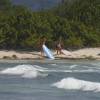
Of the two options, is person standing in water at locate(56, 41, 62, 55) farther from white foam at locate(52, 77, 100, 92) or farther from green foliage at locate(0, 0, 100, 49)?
white foam at locate(52, 77, 100, 92)

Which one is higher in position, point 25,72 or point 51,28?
point 25,72

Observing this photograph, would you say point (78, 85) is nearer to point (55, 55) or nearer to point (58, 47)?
point (55, 55)

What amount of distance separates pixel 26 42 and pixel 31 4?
2031 centimetres

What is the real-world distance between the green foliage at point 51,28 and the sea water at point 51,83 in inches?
364

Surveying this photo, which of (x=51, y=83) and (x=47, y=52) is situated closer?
(x=51, y=83)

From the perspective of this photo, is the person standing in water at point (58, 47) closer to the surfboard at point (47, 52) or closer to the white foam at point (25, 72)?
the surfboard at point (47, 52)

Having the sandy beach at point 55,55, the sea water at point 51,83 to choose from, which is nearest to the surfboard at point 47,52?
the sandy beach at point 55,55

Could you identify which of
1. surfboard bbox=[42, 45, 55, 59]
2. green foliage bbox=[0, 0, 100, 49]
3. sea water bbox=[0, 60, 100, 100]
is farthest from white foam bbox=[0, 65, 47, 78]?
green foliage bbox=[0, 0, 100, 49]

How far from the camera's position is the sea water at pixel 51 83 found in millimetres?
18984

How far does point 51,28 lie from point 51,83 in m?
20.8

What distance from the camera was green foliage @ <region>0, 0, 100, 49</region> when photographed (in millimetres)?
42188

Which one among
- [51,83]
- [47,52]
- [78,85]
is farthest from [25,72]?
[47,52]

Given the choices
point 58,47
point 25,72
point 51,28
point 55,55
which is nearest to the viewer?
point 25,72

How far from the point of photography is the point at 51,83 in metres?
23.1
